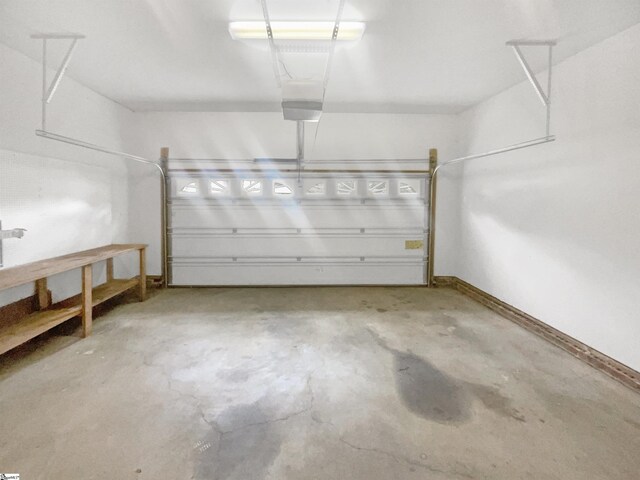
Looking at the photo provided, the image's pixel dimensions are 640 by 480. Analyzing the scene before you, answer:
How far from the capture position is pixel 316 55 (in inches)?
121

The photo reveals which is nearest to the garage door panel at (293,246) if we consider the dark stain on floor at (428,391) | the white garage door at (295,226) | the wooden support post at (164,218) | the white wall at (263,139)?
the white garage door at (295,226)

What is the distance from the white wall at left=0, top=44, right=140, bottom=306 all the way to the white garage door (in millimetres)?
834

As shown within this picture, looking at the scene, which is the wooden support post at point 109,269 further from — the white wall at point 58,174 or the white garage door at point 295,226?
the white garage door at point 295,226

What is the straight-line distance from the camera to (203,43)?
2891 mm

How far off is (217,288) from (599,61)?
526 cm

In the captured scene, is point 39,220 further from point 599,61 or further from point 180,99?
point 599,61

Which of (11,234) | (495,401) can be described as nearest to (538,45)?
(495,401)

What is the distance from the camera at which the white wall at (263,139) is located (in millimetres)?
5047

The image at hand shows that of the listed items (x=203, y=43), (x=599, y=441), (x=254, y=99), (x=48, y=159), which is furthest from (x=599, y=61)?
(x=48, y=159)

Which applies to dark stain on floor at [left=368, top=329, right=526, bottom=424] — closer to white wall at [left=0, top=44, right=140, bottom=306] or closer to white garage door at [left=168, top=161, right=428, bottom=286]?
white garage door at [left=168, top=161, right=428, bottom=286]

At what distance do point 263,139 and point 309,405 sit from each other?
13.5ft

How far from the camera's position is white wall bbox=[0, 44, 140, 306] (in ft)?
9.98

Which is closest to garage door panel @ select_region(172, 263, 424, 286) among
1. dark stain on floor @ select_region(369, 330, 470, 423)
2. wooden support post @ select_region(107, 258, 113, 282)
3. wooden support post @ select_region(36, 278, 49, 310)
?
wooden support post @ select_region(107, 258, 113, 282)

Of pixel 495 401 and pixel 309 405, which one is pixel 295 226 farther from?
pixel 495 401
